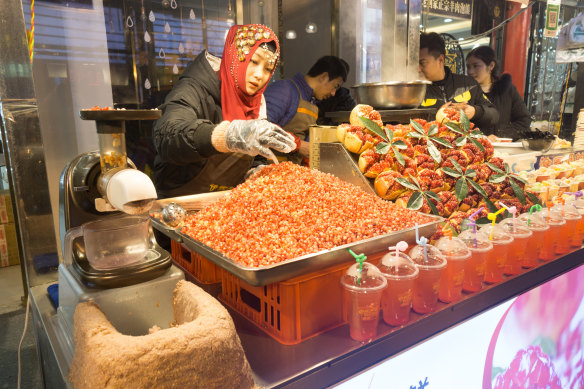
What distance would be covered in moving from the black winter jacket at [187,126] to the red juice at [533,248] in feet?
4.00

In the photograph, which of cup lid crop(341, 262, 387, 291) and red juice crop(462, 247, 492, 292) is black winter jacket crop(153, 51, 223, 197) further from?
red juice crop(462, 247, 492, 292)

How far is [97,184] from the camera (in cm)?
93

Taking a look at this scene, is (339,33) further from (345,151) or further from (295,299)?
(295,299)

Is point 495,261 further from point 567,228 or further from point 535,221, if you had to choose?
point 567,228

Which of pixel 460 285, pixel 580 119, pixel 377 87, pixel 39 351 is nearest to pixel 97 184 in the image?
pixel 39 351

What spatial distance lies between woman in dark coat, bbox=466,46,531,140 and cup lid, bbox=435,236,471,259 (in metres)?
3.35

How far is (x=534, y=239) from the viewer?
1.32 m

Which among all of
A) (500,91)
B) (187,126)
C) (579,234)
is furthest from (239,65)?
(500,91)

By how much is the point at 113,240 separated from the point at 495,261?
1092 mm

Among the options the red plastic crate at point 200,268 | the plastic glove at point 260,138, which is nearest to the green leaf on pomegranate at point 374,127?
the plastic glove at point 260,138

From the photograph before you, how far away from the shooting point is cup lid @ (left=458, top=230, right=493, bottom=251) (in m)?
1.12

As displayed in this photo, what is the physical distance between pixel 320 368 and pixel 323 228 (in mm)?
340

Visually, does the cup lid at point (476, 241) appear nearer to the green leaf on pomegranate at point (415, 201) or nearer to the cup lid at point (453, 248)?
the cup lid at point (453, 248)

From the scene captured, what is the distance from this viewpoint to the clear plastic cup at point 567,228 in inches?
56.8
